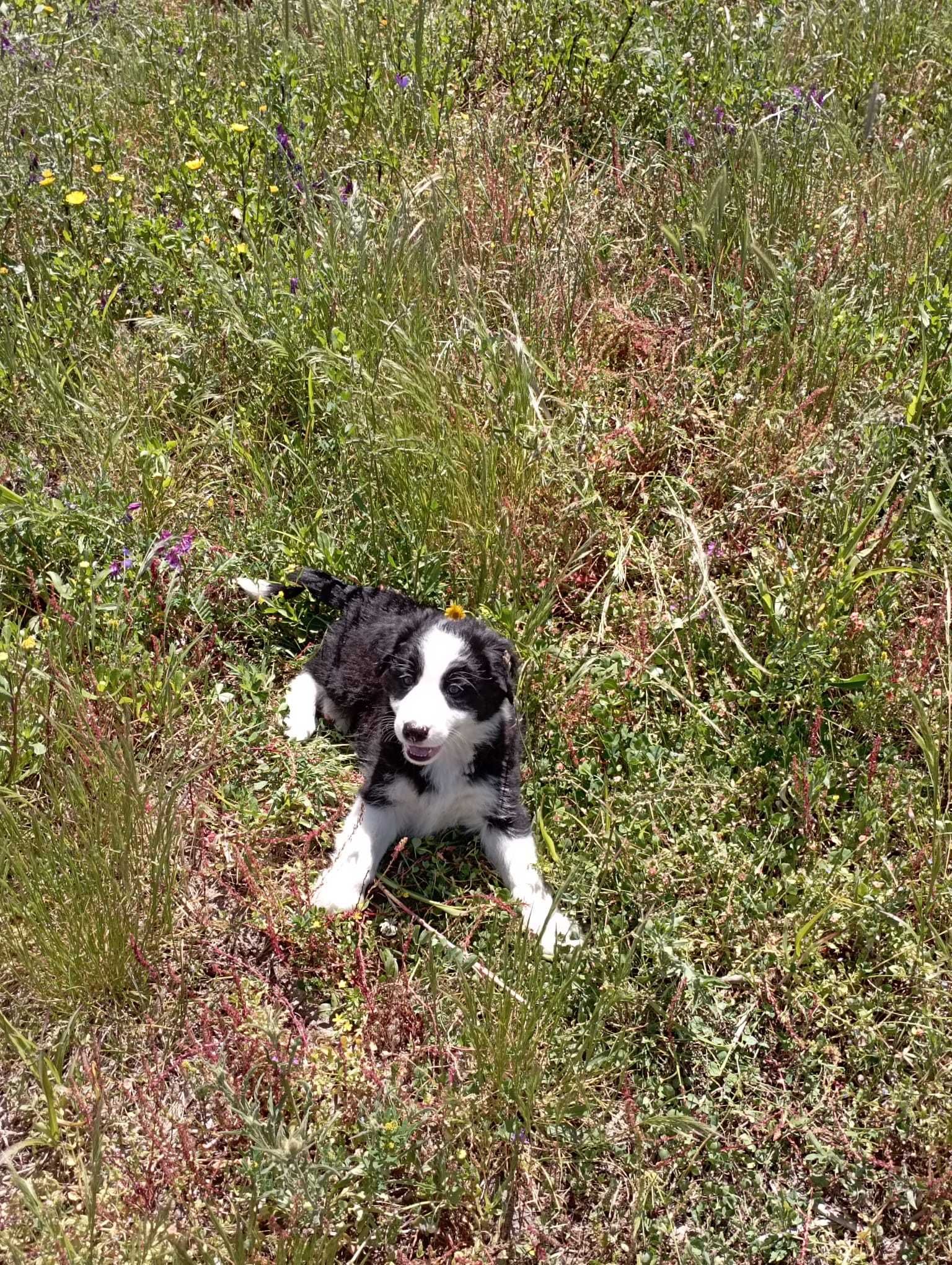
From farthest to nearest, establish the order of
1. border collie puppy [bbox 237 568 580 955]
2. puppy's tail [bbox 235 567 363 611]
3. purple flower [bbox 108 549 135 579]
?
1. puppy's tail [bbox 235 567 363 611]
2. purple flower [bbox 108 549 135 579]
3. border collie puppy [bbox 237 568 580 955]

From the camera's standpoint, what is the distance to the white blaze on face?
2777 mm

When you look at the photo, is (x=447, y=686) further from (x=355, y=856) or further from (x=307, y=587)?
(x=307, y=587)

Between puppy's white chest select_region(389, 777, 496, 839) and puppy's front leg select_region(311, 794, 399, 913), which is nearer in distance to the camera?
puppy's front leg select_region(311, 794, 399, 913)

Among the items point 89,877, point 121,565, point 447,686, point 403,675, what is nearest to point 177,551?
point 121,565

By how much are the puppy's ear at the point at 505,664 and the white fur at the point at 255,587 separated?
93 cm

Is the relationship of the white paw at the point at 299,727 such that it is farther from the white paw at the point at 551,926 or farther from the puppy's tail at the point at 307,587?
the white paw at the point at 551,926

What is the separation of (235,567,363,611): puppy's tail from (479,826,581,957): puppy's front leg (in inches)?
37.7

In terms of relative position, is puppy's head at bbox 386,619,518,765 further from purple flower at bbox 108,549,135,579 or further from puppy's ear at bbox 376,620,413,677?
purple flower at bbox 108,549,135,579

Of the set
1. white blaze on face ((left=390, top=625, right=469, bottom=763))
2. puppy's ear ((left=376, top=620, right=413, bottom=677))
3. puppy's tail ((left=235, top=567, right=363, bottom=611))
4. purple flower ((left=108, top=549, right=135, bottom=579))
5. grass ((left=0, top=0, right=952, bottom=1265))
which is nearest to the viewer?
grass ((left=0, top=0, right=952, bottom=1265))

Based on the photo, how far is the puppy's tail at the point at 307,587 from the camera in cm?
348

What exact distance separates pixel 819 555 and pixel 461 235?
186cm

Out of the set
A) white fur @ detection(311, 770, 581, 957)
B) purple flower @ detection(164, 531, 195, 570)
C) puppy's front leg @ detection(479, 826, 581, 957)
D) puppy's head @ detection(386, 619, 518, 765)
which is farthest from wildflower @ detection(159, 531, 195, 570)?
puppy's front leg @ detection(479, 826, 581, 957)

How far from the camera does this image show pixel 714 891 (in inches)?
114

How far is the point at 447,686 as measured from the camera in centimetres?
288
